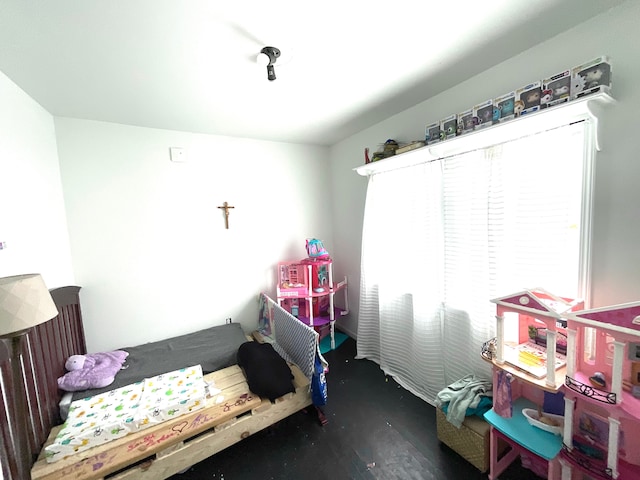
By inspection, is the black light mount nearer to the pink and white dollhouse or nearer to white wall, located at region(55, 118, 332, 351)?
white wall, located at region(55, 118, 332, 351)

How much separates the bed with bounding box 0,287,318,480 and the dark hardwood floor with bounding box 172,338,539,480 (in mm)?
139

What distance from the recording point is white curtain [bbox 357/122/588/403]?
1.35m

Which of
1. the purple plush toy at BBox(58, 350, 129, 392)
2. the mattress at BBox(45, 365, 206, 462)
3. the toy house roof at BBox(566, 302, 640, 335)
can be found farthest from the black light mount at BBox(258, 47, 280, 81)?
the purple plush toy at BBox(58, 350, 129, 392)

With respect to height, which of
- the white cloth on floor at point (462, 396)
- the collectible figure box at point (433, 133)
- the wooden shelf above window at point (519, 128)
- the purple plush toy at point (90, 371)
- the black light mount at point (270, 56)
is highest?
the black light mount at point (270, 56)

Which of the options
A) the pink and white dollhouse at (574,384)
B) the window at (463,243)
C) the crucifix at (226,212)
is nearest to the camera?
the pink and white dollhouse at (574,384)

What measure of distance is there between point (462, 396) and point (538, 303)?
2.56 ft

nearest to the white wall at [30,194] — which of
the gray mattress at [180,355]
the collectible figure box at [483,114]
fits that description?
the gray mattress at [180,355]

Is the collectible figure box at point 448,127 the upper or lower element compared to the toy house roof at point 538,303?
upper

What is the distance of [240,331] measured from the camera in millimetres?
2586

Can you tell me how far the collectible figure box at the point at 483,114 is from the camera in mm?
1493

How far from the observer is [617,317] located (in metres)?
0.99

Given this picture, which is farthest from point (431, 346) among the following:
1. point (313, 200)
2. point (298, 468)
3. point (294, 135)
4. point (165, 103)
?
point (165, 103)

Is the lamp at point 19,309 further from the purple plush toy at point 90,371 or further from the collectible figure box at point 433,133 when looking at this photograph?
the collectible figure box at point 433,133

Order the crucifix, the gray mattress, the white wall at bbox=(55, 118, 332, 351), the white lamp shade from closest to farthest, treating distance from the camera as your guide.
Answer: the white lamp shade
the gray mattress
the white wall at bbox=(55, 118, 332, 351)
the crucifix
